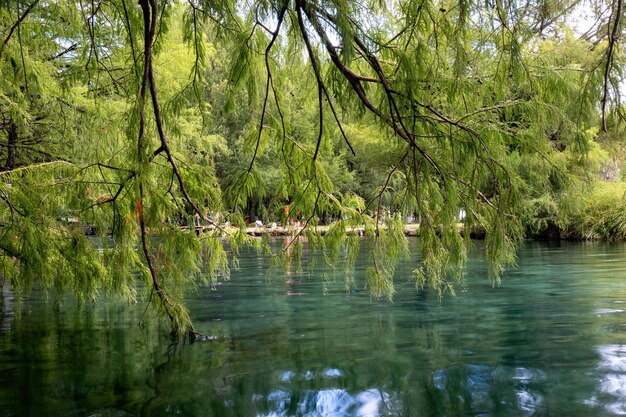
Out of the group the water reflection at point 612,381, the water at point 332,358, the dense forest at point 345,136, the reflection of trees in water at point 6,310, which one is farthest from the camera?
the reflection of trees in water at point 6,310

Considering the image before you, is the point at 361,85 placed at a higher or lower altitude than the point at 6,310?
higher

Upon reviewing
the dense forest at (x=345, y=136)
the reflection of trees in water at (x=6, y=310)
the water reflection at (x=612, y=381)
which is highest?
the dense forest at (x=345, y=136)

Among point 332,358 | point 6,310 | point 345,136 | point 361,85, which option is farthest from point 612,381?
point 6,310

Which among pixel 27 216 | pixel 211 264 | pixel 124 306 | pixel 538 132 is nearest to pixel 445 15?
pixel 538 132

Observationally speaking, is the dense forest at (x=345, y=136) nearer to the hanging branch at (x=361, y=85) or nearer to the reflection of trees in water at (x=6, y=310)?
the hanging branch at (x=361, y=85)

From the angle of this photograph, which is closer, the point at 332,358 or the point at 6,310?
the point at 332,358

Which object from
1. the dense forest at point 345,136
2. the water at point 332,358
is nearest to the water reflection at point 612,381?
the water at point 332,358

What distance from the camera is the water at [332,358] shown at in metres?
3.81

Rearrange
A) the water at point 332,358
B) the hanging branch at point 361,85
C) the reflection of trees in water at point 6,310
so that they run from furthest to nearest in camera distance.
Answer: the reflection of trees in water at point 6,310, the water at point 332,358, the hanging branch at point 361,85

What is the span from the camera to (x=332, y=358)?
4.92 meters

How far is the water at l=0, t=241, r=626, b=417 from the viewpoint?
150 inches

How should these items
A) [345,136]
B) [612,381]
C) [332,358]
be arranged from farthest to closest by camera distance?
[332,358] < [612,381] < [345,136]

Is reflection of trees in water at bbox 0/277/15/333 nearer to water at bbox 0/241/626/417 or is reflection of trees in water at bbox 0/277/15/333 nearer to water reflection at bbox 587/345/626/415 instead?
water at bbox 0/241/626/417

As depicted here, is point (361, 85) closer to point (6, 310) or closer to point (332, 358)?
point (332, 358)
